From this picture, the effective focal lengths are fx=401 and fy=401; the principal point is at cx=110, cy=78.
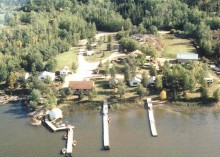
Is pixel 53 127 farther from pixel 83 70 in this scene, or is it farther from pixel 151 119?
pixel 83 70

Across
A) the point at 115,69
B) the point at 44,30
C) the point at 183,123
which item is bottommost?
the point at 183,123

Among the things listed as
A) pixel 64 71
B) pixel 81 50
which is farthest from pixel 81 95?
pixel 81 50

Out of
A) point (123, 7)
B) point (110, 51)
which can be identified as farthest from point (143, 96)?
point (123, 7)

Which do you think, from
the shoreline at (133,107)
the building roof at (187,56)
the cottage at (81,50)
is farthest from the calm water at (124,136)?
the cottage at (81,50)

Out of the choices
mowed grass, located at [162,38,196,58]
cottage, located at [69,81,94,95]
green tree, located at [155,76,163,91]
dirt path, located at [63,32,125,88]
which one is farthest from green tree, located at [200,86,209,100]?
dirt path, located at [63,32,125,88]

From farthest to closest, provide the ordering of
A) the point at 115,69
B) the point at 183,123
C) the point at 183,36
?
the point at 183,36 < the point at 115,69 < the point at 183,123

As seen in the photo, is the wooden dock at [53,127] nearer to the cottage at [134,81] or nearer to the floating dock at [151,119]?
the floating dock at [151,119]

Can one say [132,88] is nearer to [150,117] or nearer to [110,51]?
[150,117]

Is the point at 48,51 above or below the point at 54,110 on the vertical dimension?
above
